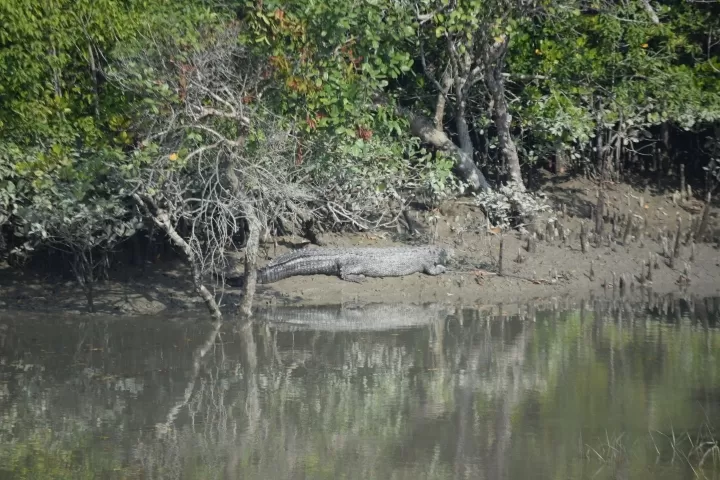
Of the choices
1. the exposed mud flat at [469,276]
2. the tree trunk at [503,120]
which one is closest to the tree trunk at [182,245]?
the exposed mud flat at [469,276]

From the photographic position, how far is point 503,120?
1357 cm

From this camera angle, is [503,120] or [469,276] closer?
[469,276]

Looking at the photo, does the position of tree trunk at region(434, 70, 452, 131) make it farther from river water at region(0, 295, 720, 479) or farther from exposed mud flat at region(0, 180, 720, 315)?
river water at region(0, 295, 720, 479)

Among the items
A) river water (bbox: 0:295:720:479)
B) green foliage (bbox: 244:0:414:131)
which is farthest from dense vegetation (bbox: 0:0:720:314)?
river water (bbox: 0:295:720:479)

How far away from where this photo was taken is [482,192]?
13117mm

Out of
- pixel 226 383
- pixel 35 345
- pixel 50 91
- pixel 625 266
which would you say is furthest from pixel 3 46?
pixel 625 266

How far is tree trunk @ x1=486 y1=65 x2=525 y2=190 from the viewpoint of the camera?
1308cm

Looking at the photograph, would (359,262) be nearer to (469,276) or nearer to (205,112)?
(469,276)

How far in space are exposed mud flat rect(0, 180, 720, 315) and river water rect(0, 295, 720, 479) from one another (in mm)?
706

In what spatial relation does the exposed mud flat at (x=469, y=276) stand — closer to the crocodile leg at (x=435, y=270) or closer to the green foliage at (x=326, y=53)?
the crocodile leg at (x=435, y=270)

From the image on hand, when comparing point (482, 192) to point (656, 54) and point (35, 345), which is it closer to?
point (656, 54)

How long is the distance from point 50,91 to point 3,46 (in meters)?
0.60

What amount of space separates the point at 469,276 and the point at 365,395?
4.83 m

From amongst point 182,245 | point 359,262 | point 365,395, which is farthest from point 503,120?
point 365,395
